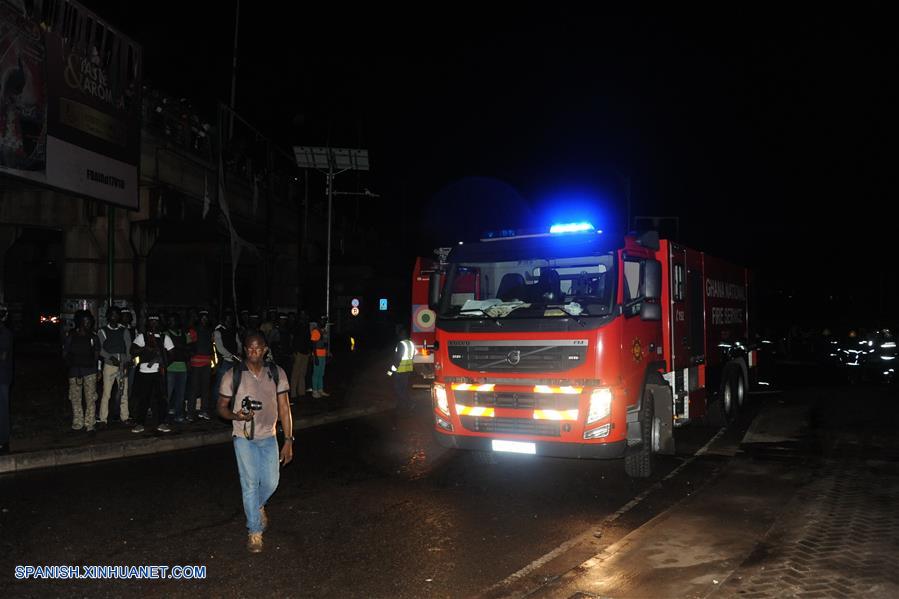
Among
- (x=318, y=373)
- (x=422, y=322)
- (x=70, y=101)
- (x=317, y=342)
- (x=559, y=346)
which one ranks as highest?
(x=70, y=101)

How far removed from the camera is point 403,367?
1384 cm

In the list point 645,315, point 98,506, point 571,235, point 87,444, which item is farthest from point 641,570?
point 87,444

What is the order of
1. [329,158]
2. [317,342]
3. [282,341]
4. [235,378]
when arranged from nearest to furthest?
[235,378] → [282,341] → [317,342] → [329,158]

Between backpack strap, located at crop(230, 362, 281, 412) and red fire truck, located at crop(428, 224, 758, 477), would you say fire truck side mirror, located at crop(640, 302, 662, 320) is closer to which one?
red fire truck, located at crop(428, 224, 758, 477)

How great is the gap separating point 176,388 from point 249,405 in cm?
684

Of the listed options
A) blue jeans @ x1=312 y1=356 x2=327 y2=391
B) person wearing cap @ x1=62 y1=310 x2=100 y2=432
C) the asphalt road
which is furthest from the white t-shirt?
blue jeans @ x1=312 y1=356 x2=327 y2=391

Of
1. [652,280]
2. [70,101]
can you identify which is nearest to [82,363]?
[652,280]

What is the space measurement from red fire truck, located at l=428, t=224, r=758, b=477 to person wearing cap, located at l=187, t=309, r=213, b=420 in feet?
16.7

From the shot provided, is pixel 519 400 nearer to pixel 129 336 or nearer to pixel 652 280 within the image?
pixel 652 280

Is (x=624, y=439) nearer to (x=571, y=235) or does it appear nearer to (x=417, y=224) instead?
(x=571, y=235)

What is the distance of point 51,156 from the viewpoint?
624 inches

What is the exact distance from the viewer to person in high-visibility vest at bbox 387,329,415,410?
539 inches

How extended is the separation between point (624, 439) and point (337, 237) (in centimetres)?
3502

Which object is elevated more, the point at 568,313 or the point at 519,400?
the point at 568,313
